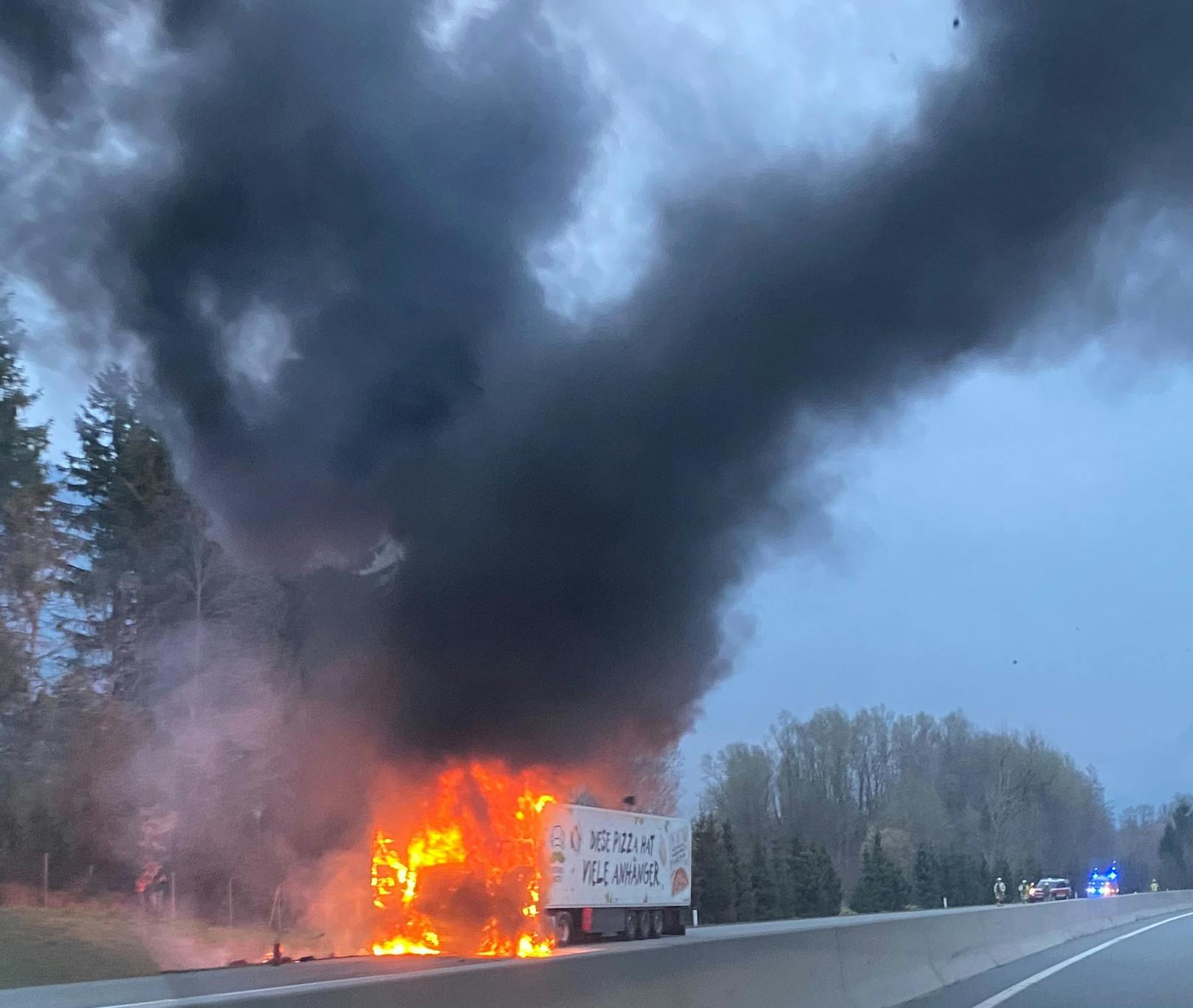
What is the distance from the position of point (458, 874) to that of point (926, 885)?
5342 centimetres

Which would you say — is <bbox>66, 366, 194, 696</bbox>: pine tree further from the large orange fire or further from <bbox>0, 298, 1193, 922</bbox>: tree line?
the large orange fire

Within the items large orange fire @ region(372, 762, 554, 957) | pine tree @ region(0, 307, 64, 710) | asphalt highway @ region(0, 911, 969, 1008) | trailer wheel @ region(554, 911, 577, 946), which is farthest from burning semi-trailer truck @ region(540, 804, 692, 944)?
pine tree @ region(0, 307, 64, 710)

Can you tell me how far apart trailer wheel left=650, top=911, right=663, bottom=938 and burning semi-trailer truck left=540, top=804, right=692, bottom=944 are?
2cm

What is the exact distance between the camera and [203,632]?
116 feet

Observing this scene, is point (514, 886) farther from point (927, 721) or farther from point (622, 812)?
point (927, 721)

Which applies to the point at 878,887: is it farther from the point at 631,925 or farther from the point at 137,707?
the point at 137,707

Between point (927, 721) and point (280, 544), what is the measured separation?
82992 millimetres

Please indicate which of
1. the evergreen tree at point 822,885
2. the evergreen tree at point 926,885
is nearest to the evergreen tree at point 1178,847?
the evergreen tree at point 926,885

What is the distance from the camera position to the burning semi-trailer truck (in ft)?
83.0

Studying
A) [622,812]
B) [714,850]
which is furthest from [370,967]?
[714,850]

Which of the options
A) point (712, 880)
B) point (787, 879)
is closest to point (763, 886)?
point (787, 879)

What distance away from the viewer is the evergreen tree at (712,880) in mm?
52062

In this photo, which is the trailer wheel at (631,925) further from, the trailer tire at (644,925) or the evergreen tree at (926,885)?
the evergreen tree at (926,885)

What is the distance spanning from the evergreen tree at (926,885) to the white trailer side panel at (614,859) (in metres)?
41.3
